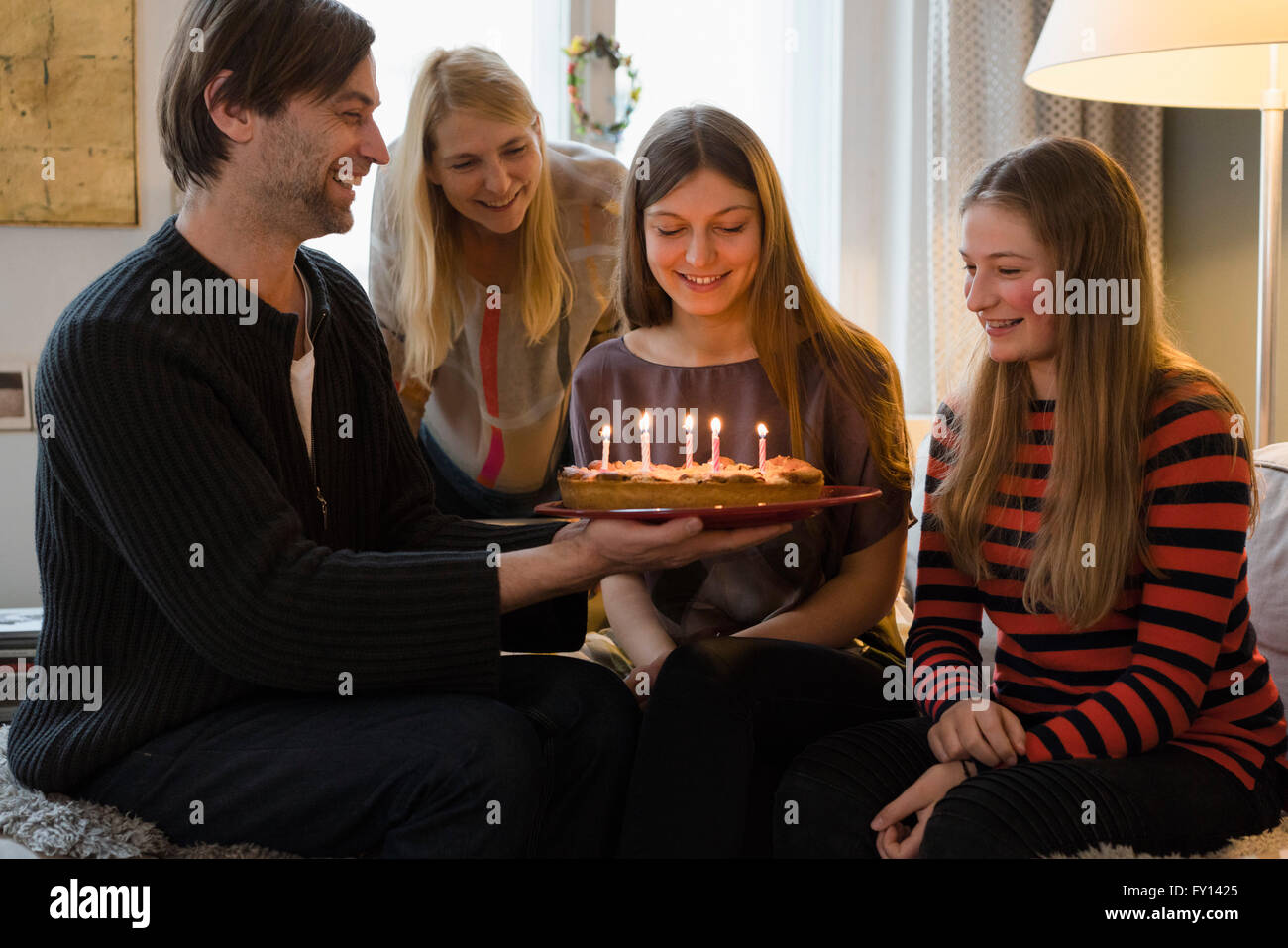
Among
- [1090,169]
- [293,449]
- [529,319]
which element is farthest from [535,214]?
[1090,169]

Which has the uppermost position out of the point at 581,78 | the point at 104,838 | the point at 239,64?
the point at 581,78

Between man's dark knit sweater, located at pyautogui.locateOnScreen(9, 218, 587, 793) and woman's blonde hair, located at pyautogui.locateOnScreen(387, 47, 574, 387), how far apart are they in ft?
2.93

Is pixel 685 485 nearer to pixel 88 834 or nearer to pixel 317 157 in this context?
pixel 317 157

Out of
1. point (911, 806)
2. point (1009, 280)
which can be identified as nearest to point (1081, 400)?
point (1009, 280)

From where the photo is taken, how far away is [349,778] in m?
1.40

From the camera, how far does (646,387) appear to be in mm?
2023

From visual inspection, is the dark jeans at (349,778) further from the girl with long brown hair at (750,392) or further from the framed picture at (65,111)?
the framed picture at (65,111)

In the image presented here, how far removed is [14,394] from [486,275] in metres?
1.32

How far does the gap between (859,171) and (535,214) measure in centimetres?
144

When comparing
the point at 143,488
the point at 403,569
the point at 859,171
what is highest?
the point at 859,171

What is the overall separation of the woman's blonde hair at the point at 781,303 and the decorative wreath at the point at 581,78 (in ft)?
4.97
